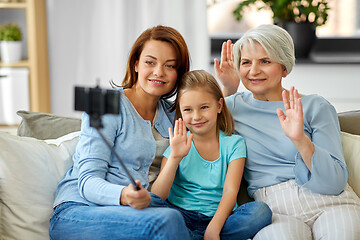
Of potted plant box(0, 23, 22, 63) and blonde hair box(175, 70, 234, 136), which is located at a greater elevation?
potted plant box(0, 23, 22, 63)

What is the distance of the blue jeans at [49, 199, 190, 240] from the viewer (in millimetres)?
1374

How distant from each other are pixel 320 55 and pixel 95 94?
281cm

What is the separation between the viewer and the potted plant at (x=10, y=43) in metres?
3.47

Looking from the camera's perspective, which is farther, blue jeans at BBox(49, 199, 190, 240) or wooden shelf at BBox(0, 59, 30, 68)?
wooden shelf at BBox(0, 59, 30, 68)

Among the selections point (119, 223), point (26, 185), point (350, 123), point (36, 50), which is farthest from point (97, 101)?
point (36, 50)

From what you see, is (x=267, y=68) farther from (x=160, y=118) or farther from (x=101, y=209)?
(x=101, y=209)

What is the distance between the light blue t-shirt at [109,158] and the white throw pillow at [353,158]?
2.25ft

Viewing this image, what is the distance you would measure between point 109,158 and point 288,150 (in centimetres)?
62

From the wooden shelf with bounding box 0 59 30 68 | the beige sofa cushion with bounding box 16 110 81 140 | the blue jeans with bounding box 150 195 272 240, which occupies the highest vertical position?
the wooden shelf with bounding box 0 59 30 68

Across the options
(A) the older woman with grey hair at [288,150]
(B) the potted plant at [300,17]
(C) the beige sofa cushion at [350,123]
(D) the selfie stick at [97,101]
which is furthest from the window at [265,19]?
(D) the selfie stick at [97,101]

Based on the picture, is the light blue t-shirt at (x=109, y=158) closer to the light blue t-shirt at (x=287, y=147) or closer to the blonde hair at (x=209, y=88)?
the blonde hair at (x=209, y=88)

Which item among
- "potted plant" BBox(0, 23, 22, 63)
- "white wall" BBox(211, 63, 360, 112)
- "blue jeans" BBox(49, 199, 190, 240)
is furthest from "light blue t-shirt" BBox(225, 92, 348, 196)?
"potted plant" BBox(0, 23, 22, 63)

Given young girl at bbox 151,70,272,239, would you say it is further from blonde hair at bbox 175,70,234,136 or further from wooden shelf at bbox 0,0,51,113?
wooden shelf at bbox 0,0,51,113

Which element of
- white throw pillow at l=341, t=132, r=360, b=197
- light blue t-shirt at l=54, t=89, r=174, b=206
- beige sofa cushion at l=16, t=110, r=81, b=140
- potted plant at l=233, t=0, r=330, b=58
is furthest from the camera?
potted plant at l=233, t=0, r=330, b=58
